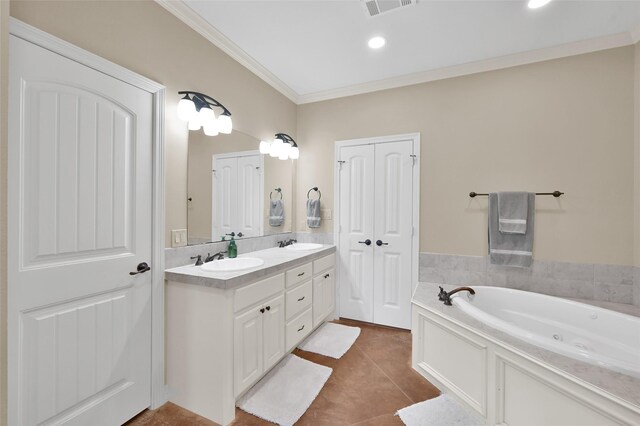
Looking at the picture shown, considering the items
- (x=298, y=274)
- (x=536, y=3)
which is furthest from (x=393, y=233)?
(x=536, y=3)

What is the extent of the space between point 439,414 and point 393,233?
5.40 feet

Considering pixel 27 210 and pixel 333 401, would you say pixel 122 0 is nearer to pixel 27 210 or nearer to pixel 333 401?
pixel 27 210

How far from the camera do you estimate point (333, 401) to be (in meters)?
1.82

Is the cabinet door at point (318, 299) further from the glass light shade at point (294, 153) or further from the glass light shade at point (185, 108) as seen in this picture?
the glass light shade at point (185, 108)

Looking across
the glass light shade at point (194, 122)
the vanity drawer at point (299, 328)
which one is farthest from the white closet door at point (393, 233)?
the glass light shade at point (194, 122)

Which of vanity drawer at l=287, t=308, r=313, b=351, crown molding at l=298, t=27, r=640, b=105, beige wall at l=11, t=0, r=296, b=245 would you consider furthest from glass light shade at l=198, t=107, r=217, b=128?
vanity drawer at l=287, t=308, r=313, b=351

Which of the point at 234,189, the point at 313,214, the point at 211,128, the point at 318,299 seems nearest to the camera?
the point at 211,128

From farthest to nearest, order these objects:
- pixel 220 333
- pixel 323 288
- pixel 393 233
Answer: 1. pixel 393 233
2. pixel 323 288
3. pixel 220 333

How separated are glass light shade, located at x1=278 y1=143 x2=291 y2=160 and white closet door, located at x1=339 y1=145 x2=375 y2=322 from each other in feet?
2.14

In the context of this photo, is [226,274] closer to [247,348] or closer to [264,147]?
[247,348]

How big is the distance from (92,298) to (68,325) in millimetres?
149

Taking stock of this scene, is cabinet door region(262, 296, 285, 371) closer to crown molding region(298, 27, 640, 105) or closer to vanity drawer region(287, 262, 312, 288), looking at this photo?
vanity drawer region(287, 262, 312, 288)

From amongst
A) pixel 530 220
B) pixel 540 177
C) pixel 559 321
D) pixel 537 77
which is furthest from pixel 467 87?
pixel 559 321

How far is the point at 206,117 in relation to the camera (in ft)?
6.64
